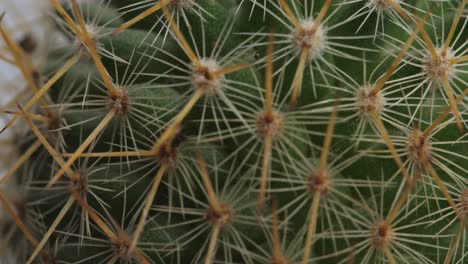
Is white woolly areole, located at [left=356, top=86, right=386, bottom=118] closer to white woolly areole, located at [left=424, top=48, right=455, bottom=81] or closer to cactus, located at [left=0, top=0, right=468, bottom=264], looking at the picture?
cactus, located at [left=0, top=0, right=468, bottom=264]

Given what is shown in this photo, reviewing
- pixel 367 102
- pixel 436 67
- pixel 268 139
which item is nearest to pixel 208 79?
pixel 268 139

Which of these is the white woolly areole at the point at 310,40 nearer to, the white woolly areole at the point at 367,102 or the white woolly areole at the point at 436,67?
the white woolly areole at the point at 367,102

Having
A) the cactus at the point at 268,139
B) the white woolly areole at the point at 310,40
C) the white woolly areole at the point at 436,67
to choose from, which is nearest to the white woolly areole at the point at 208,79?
the cactus at the point at 268,139

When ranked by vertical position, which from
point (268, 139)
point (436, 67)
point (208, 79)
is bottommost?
point (268, 139)

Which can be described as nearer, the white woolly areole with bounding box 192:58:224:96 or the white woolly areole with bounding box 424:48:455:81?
the white woolly areole with bounding box 192:58:224:96

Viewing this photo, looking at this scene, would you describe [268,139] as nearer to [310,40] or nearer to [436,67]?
[310,40]

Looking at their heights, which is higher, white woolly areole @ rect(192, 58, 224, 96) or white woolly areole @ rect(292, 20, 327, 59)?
white woolly areole @ rect(292, 20, 327, 59)

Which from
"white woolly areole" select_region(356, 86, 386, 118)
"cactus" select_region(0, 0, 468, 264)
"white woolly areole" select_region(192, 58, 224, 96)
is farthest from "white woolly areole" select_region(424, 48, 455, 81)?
"white woolly areole" select_region(192, 58, 224, 96)
